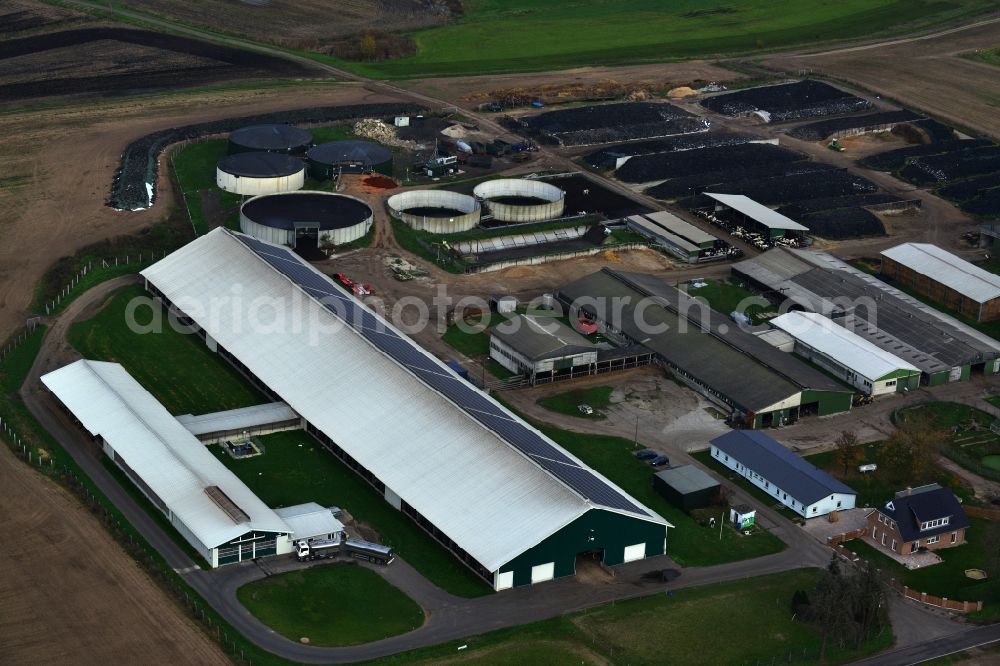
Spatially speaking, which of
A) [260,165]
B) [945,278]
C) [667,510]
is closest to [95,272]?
[260,165]

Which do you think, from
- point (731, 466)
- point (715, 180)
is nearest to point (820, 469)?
point (731, 466)

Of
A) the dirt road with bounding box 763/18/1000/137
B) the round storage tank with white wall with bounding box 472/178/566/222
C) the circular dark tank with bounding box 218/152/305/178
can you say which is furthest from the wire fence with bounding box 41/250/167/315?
the dirt road with bounding box 763/18/1000/137

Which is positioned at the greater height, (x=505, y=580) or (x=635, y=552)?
(x=505, y=580)

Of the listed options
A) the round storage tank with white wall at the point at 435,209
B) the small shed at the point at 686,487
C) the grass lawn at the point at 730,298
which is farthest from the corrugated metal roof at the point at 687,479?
the round storage tank with white wall at the point at 435,209

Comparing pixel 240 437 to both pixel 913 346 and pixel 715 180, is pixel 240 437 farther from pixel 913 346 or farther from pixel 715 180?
pixel 715 180

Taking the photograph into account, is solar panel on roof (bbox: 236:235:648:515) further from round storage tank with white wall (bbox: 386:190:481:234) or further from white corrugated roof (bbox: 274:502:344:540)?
round storage tank with white wall (bbox: 386:190:481:234)

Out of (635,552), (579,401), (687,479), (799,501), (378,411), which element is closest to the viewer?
(635,552)

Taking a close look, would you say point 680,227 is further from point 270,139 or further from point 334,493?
point 334,493

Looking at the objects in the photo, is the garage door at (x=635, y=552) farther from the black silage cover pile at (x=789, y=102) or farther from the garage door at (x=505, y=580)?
the black silage cover pile at (x=789, y=102)
